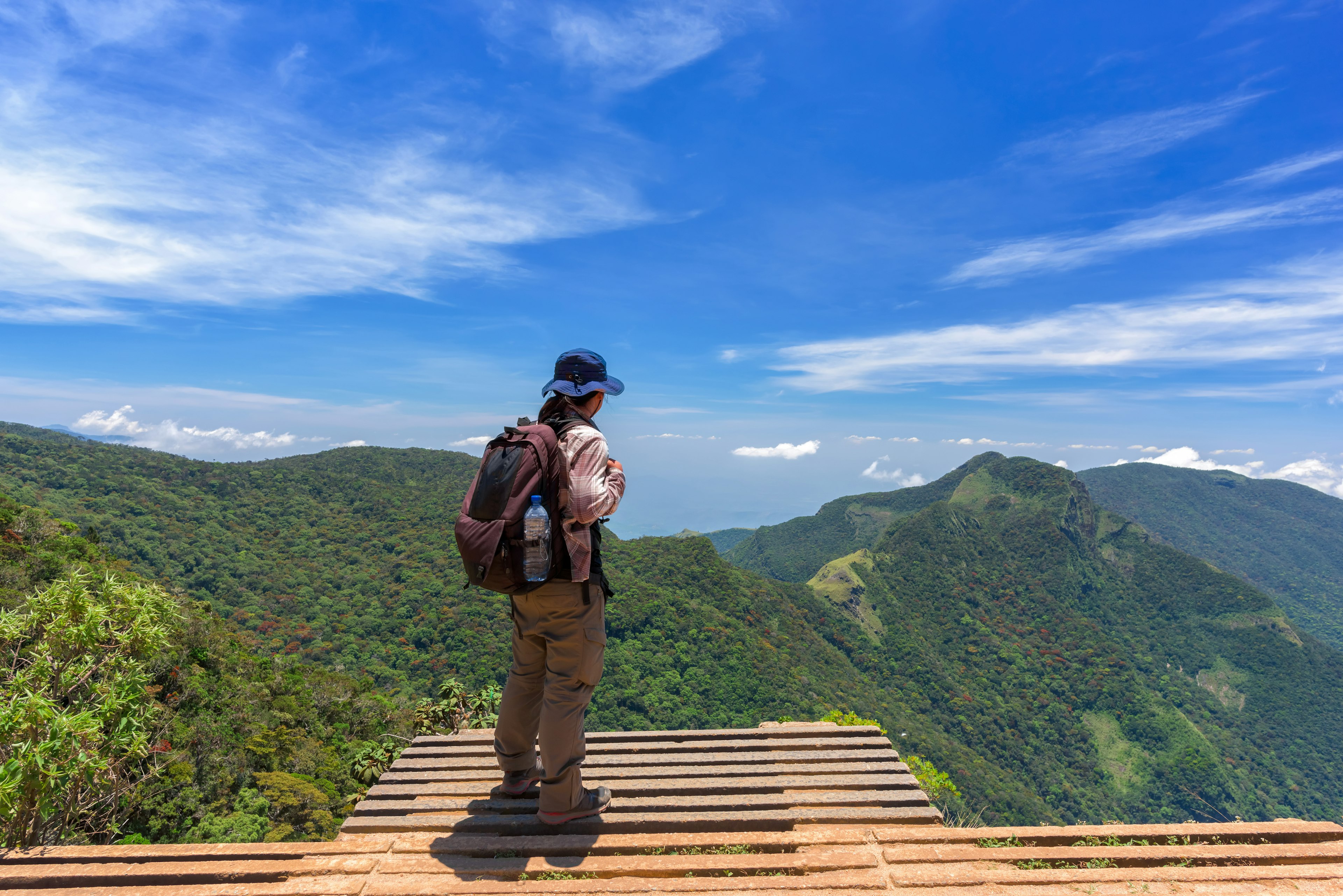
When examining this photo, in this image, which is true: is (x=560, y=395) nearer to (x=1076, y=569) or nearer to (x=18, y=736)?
(x=18, y=736)

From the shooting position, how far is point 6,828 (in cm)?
303

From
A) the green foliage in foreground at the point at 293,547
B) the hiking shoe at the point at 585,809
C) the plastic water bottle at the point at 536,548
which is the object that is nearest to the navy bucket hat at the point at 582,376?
the plastic water bottle at the point at 536,548

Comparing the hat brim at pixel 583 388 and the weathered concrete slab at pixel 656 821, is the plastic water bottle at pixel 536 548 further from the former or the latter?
the weathered concrete slab at pixel 656 821

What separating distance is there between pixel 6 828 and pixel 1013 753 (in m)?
90.5

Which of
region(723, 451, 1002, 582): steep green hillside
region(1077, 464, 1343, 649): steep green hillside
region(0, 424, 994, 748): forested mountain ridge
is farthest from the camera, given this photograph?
region(1077, 464, 1343, 649): steep green hillside

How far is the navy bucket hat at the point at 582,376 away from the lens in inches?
122

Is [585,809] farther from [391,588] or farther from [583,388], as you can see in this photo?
[391,588]

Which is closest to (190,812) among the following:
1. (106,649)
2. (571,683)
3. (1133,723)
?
(106,649)

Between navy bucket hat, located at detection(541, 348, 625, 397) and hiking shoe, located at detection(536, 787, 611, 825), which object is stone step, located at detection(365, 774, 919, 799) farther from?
navy bucket hat, located at detection(541, 348, 625, 397)

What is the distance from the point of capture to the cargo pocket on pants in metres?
2.93

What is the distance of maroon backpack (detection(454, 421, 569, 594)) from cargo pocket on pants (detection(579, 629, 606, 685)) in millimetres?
381

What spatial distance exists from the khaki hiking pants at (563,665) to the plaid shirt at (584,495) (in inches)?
6.5

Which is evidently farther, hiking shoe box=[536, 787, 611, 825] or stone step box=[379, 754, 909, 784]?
stone step box=[379, 754, 909, 784]

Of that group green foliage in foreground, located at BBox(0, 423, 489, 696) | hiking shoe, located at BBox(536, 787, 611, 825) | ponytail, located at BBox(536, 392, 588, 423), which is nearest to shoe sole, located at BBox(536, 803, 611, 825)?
hiking shoe, located at BBox(536, 787, 611, 825)
